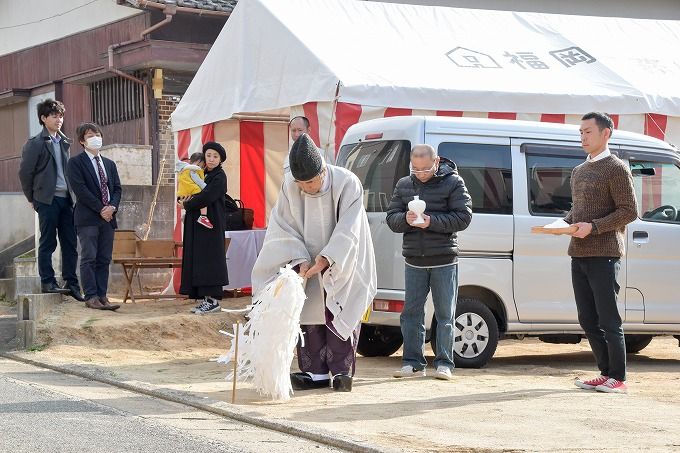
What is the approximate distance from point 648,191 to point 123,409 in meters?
5.46

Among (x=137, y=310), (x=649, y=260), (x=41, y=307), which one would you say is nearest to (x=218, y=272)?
(x=137, y=310)

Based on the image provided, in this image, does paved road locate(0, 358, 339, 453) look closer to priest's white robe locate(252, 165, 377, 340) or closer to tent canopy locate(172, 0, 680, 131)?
priest's white robe locate(252, 165, 377, 340)

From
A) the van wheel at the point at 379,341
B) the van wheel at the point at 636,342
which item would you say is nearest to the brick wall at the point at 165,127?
the van wheel at the point at 379,341

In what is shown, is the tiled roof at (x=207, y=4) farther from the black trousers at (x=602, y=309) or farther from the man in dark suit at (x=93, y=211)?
the black trousers at (x=602, y=309)

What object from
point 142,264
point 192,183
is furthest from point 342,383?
point 142,264

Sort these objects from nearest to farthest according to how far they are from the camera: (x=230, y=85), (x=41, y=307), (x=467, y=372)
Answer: (x=467, y=372)
(x=41, y=307)
(x=230, y=85)

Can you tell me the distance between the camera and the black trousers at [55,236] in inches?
471

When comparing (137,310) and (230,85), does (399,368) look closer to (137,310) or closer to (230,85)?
(137,310)

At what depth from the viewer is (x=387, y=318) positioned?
32.2ft

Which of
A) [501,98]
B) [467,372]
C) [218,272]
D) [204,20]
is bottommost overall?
[467,372]

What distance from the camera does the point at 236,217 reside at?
1359cm

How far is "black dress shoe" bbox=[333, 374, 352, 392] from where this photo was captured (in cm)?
817

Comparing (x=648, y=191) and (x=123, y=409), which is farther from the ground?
(x=648, y=191)

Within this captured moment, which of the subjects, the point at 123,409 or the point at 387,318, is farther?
the point at 387,318
